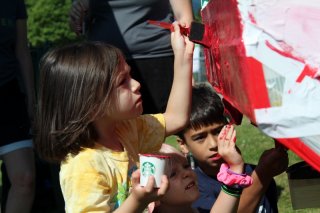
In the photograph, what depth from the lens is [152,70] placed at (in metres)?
3.33

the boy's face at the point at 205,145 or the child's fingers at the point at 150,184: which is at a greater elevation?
the child's fingers at the point at 150,184

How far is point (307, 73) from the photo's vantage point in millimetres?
1502

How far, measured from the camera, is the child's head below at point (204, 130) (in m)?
2.87

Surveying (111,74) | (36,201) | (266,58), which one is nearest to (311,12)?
(266,58)

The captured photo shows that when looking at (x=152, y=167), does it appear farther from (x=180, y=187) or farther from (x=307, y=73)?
(x=307, y=73)

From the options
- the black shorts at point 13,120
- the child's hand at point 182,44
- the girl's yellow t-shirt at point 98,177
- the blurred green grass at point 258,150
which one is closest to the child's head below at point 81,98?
the girl's yellow t-shirt at point 98,177

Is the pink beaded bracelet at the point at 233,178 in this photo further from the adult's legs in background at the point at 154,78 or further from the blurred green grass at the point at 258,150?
the blurred green grass at the point at 258,150

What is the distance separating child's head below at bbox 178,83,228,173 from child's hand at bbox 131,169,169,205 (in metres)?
0.90

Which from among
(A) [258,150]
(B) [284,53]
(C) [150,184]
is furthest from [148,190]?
(A) [258,150]

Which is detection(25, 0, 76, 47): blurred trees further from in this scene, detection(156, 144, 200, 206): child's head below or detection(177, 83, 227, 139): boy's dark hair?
detection(156, 144, 200, 206): child's head below

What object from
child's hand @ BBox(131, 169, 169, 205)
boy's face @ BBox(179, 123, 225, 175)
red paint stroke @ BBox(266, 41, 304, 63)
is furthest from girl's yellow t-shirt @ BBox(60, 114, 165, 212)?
red paint stroke @ BBox(266, 41, 304, 63)

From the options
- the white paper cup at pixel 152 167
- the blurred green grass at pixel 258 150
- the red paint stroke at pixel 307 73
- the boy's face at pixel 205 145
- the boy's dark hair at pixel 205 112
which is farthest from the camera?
the blurred green grass at pixel 258 150

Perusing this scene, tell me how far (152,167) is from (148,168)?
0.04 ft

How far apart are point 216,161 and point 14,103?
5.03 feet
